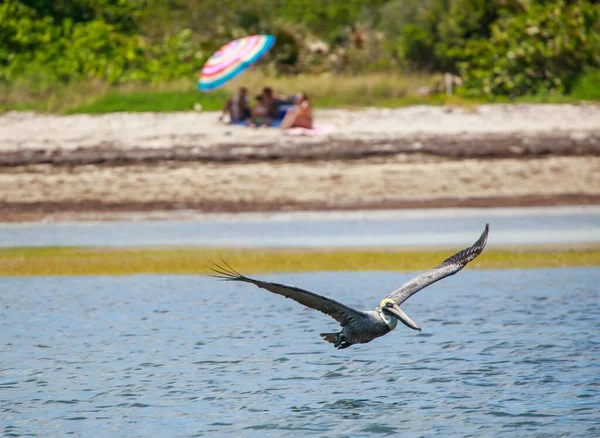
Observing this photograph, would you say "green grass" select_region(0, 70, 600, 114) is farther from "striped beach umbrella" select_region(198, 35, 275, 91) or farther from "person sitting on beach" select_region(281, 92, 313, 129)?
"person sitting on beach" select_region(281, 92, 313, 129)

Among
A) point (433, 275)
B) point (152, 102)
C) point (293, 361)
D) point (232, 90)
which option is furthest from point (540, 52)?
point (433, 275)

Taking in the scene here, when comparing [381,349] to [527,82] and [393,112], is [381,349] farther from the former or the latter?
[527,82]

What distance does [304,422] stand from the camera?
8.76 m

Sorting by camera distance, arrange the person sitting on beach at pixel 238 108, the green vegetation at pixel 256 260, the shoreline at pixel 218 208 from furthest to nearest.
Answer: the person sitting on beach at pixel 238 108 < the shoreline at pixel 218 208 < the green vegetation at pixel 256 260

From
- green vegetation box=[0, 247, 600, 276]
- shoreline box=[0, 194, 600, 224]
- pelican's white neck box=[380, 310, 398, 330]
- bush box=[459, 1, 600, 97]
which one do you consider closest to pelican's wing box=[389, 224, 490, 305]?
pelican's white neck box=[380, 310, 398, 330]

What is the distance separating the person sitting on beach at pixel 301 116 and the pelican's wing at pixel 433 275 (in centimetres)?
1334

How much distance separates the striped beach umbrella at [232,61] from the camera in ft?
79.5

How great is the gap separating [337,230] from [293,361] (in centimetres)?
838

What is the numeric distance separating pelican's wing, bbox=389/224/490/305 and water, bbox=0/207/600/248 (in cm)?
677

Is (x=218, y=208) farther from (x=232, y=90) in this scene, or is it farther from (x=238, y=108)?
(x=232, y=90)

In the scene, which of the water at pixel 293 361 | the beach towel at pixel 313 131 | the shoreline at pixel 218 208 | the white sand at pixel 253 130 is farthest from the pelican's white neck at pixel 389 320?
the beach towel at pixel 313 131

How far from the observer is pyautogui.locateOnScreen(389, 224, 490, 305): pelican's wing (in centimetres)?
926

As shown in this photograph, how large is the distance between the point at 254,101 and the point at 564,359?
17021 mm

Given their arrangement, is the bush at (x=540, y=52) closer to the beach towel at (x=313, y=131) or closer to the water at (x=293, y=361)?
the beach towel at (x=313, y=131)
